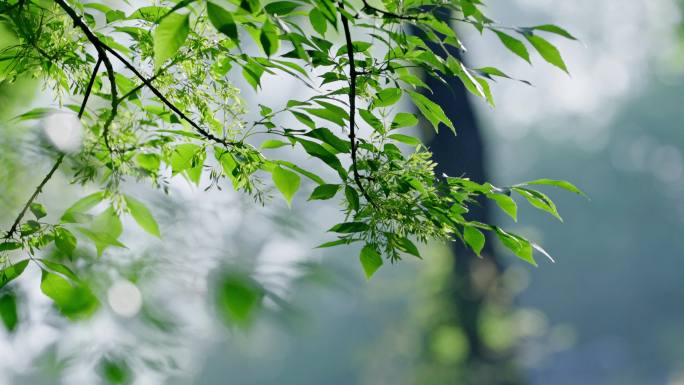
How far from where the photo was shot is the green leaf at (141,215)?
109 cm

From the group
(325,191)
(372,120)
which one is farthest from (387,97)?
(325,191)

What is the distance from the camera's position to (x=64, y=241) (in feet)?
3.44

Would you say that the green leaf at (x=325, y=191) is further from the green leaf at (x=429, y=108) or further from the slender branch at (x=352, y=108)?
the green leaf at (x=429, y=108)

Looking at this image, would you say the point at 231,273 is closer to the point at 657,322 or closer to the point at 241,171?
the point at 241,171

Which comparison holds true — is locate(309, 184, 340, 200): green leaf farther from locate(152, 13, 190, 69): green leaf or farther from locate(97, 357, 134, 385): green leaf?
locate(97, 357, 134, 385): green leaf

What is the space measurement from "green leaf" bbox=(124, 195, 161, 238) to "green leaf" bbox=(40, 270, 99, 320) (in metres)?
0.11

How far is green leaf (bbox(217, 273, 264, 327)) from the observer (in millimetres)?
1096

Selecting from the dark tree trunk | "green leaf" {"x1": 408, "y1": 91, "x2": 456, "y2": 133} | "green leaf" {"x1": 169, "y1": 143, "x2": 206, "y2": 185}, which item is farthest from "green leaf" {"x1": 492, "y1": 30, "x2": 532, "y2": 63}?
the dark tree trunk

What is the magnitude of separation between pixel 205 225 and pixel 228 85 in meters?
0.86

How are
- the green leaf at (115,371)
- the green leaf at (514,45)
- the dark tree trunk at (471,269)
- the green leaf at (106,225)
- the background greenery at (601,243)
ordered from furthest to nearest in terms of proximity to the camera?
1. the background greenery at (601,243)
2. the dark tree trunk at (471,269)
3. the green leaf at (115,371)
4. the green leaf at (106,225)
5. the green leaf at (514,45)

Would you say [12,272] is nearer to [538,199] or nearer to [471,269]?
[538,199]

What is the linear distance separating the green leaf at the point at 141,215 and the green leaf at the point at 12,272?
152 mm

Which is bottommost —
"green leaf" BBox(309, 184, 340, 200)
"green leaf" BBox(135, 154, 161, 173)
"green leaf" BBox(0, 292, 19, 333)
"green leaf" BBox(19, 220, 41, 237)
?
"green leaf" BBox(0, 292, 19, 333)

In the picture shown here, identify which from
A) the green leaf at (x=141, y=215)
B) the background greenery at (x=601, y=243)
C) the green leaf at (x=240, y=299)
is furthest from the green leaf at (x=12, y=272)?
the background greenery at (x=601, y=243)
